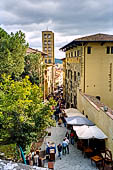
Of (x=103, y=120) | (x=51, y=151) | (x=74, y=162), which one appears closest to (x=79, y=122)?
(x=103, y=120)

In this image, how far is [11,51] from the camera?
19359 mm

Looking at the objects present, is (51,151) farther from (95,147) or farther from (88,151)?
(95,147)

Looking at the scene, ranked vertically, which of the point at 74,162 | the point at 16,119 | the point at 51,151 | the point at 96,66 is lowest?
the point at 74,162

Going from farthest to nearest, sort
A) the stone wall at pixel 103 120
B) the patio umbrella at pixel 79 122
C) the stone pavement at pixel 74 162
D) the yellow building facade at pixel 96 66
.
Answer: the yellow building facade at pixel 96 66
the patio umbrella at pixel 79 122
the stone wall at pixel 103 120
the stone pavement at pixel 74 162

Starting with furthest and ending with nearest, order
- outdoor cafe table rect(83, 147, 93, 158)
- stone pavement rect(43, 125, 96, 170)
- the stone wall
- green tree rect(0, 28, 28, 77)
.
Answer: green tree rect(0, 28, 28, 77)
outdoor cafe table rect(83, 147, 93, 158)
the stone wall
stone pavement rect(43, 125, 96, 170)

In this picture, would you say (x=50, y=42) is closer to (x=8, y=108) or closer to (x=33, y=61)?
(x=33, y=61)

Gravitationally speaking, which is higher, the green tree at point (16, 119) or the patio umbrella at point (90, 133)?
the green tree at point (16, 119)

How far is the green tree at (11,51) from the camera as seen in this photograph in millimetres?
18198

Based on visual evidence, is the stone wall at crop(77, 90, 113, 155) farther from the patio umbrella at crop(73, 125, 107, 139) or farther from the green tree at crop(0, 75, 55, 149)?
the green tree at crop(0, 75, 55, 149)

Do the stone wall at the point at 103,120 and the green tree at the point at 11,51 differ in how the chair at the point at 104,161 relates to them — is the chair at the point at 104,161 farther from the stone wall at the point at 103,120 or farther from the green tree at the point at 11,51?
the green tree at the point at 11,51

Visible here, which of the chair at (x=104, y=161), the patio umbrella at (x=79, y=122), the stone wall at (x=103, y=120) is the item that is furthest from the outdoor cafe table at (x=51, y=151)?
the stone wall at (x=103, y=120)

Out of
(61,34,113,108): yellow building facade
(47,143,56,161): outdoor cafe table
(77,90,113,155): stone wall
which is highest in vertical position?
(61,34,113,108): yellow building facade

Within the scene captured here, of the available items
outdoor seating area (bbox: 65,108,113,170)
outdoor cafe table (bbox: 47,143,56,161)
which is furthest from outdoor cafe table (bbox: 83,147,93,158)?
outdoor cafe table (bbox: 47,143,56,161)

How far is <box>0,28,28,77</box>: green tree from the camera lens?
18.2 m
